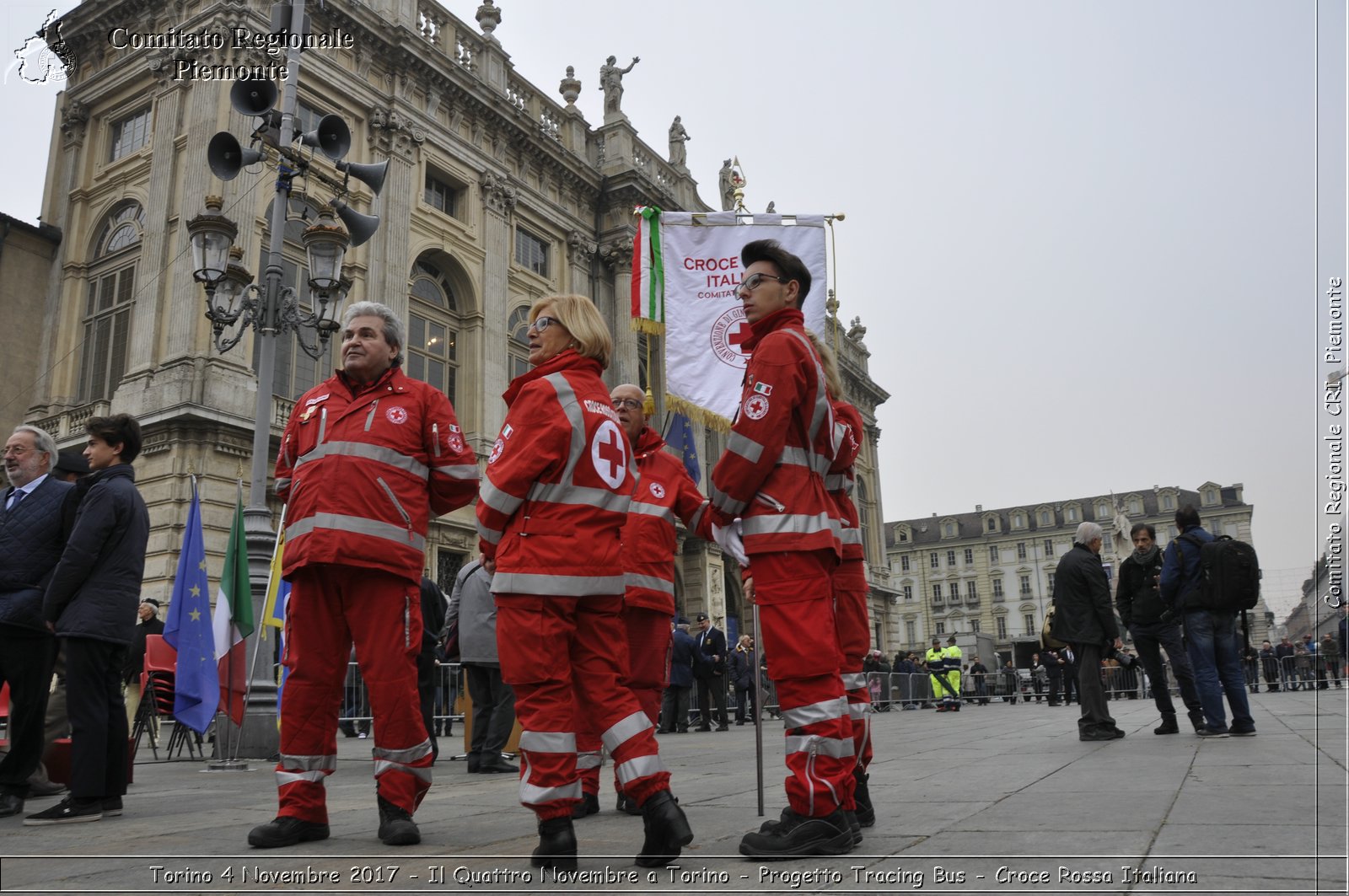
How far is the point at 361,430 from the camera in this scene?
410 cm

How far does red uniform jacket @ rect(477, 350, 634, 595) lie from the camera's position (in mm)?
3430

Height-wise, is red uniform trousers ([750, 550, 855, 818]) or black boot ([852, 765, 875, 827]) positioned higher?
red uniform trousers ([750, 550, 855, 818])

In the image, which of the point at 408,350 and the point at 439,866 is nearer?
the point at 439,866

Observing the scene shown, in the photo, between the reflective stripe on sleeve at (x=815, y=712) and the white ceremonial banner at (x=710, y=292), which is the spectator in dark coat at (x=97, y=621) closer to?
the reflective stripe on sleeve at (x=815, y=712)

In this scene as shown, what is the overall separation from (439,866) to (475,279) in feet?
71.6

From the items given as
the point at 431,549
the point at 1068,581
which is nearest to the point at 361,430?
the point at 1068,581

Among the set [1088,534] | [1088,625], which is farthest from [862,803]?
[1088,534]

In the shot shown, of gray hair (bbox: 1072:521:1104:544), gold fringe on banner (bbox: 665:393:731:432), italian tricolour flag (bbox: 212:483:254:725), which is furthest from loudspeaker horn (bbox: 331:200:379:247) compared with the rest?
gray hair (bbox: 1072:521:1104:544)

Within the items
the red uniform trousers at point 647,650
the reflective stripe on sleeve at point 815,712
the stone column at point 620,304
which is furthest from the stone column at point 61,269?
the reflective stripe on sleeve at point 815,712

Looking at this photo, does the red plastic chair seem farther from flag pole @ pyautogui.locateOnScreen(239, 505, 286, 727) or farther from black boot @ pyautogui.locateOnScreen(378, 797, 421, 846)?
black boot @ pyautogui.locateOnScreen(378, 797, 421, 846)

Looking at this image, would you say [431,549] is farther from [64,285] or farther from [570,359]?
[570,359]

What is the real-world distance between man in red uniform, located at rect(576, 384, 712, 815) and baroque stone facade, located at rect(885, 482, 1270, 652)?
8653 centimetres

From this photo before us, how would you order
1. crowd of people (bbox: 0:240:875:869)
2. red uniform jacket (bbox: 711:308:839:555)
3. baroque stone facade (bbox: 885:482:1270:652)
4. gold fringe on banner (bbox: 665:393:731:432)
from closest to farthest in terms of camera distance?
crowd of people (bbox: 0:240:875:869), red uniform jacket (bbox: 711:308:839:555), gold fringe on banner (bbox: 665:393:731:432), baroque stone facade (bbox: 885:482:1270:652)

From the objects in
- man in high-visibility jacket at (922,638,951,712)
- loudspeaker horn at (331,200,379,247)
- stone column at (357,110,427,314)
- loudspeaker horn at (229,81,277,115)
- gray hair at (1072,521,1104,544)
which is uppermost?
stone column at (357,110,427,314)
